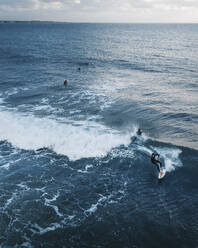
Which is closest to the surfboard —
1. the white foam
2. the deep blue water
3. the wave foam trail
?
the deep blue water

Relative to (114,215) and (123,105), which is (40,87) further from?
(114,215)

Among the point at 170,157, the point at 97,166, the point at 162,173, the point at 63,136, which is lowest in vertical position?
the point at 97,166

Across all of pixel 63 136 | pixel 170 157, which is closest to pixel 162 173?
pixel 170 157

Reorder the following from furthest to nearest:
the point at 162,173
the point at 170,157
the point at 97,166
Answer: the point at 170,157 < the point at 97,166 < the point at 162,173

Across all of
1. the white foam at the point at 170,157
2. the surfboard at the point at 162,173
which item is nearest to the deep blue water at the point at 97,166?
the white foam at the point at 170,157

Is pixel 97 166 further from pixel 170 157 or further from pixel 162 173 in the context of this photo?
pixel 170 157

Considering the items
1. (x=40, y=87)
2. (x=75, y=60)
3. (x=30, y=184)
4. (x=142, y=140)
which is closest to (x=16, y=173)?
(x=30, y=184)

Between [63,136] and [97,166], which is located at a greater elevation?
[63,136]

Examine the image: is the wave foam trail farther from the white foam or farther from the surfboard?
the surfboard
